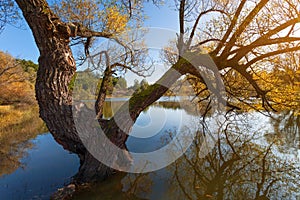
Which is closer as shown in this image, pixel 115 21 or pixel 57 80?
pixel 57 80

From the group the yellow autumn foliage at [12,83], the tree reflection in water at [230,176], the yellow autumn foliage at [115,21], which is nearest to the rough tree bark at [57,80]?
the tree reflection in water at [230,176]

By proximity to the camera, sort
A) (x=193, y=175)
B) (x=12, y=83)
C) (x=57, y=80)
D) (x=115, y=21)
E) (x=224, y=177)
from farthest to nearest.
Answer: (x=12, y=83), (x=115, y=21), (x=193, y=175), (x=224, y=177), (x=57, y=80)

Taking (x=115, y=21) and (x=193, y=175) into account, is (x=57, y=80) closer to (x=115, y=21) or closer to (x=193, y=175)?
(x=115, y=21)

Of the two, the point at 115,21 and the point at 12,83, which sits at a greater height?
the point at 115,21

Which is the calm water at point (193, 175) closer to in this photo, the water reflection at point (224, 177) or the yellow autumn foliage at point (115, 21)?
the water reflection at point (224, 177)

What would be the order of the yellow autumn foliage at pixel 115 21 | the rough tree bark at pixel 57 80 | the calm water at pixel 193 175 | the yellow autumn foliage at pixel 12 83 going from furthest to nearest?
the yellow autumn foliage at pixel 12 83 < the yellow autumn foliage at pixel 115 21 < the calm water at pixel 193 175 < the rough tree bark at pixel 57 80

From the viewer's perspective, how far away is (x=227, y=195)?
10.8 ft

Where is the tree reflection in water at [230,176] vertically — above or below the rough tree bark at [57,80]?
below

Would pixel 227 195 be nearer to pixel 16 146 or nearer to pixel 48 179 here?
pixel 48 179

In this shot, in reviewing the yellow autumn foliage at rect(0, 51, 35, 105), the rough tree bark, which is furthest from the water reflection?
the yellow autumn foliage at rect(0, 51, 35, 105)

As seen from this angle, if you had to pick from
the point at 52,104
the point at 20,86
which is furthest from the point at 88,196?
the point at 20,86

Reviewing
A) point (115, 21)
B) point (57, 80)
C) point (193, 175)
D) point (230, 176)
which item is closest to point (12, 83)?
point (115, 21)

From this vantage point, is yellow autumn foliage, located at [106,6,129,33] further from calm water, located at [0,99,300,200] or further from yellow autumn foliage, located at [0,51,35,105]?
yellow autumn foliage, located at [0,51,35,105]

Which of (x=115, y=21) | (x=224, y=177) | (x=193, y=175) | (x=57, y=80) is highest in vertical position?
(x=115, y=21)
